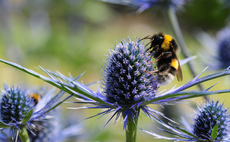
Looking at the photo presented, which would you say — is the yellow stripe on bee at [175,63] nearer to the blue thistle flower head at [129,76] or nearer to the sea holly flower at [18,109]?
the blue thistle flower head at [129,76]

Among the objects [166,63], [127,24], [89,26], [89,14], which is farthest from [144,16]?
[166,63]

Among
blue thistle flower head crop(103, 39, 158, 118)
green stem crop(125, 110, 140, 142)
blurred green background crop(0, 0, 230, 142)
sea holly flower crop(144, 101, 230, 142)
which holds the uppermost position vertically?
blurred green background crop(0, 0, 230, 142)

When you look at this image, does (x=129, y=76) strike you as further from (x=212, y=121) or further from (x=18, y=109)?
(x=18, y=109)

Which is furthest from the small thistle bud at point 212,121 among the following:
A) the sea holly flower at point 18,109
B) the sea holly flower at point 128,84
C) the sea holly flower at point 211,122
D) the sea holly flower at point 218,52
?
the sea holly flower at point 218,52

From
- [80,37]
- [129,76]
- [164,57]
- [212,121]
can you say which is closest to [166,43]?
[164,57]

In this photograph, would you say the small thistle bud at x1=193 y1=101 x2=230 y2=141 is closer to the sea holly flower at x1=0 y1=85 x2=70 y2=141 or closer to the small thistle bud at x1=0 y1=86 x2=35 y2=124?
the sea holly flower at x1=0 y1=85 x2=70 y2=141

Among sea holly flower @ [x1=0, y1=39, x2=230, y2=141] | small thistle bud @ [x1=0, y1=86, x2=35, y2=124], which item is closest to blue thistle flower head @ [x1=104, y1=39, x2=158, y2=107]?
sea holly flower @ [x1=0, y1=39, x2=230, y2=141]

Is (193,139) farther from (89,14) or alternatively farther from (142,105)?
(89,14)
